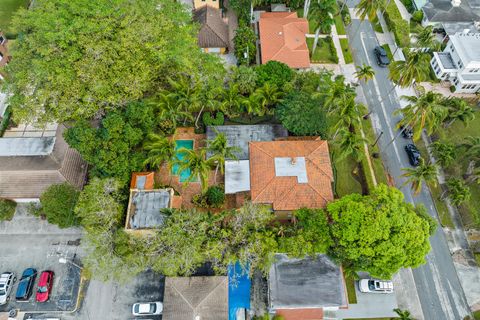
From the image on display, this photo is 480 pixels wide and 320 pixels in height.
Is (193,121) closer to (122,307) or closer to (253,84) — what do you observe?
(253,84)

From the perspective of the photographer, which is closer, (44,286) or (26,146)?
(44,286)

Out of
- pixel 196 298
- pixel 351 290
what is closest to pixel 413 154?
pixel 351 290

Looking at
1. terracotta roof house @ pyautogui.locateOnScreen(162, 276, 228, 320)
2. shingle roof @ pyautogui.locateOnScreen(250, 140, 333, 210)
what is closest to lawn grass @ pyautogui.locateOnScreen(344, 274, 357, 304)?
shingle roof @ pyautogui.locateOnScreen(250, 140, 333, 210)

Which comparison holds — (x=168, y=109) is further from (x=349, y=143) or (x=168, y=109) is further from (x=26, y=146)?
(x=349, y=143)

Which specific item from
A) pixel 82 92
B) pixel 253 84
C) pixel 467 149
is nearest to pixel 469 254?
pixel 467 149

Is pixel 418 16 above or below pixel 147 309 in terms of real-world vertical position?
above

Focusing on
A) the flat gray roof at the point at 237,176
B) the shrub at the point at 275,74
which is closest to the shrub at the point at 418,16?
the shrub at the point at 275,74
